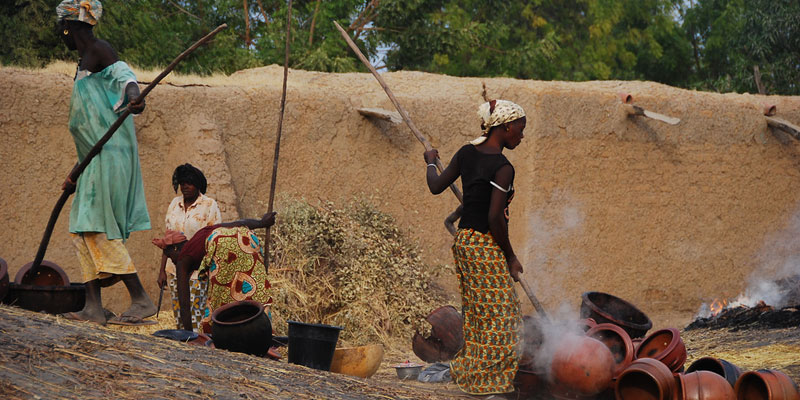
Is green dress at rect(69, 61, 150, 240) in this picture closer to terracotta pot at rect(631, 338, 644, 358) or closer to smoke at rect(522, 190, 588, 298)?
terracotta pot at rect(631, 338, 644, 358)

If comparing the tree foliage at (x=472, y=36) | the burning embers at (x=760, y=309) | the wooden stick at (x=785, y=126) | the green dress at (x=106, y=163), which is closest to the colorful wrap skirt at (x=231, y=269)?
the green dress at (x=106, y=163)

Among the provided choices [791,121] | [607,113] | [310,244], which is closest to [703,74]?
[791,121]

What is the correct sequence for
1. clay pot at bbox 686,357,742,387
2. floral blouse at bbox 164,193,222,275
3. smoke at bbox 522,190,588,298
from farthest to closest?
smoke at bbox 522,190,588,298 < floral blouse at bbox 164,193,222,275 < clay pot at bbox 686,357,742,387

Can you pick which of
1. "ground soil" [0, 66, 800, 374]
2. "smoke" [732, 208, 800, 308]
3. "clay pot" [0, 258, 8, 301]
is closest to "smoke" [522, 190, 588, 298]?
"ground soil" [0, 66, 800, 374]

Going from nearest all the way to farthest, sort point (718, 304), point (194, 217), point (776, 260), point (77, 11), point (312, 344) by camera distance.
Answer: point (312, 344) < point (77, 11) < point (194, 217) < point (718, 304) < point (776, 260)

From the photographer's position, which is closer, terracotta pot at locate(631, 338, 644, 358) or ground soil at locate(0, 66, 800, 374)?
terracotta pot at locate(631, 338, 644, 358)

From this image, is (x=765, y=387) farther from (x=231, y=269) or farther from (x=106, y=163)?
(x=106, y=163)

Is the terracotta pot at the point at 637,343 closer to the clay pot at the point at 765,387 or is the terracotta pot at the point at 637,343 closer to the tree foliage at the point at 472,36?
the clay pot at the point at 765,387

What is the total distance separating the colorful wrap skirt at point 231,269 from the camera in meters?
5.70

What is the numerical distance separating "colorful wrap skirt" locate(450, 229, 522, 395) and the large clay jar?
0.26 m

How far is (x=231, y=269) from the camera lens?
18.7 feet

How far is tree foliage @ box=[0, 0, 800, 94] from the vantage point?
51.4 feet

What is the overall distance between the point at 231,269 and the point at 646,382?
249cm

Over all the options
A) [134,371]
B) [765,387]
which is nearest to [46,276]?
[134,371]
